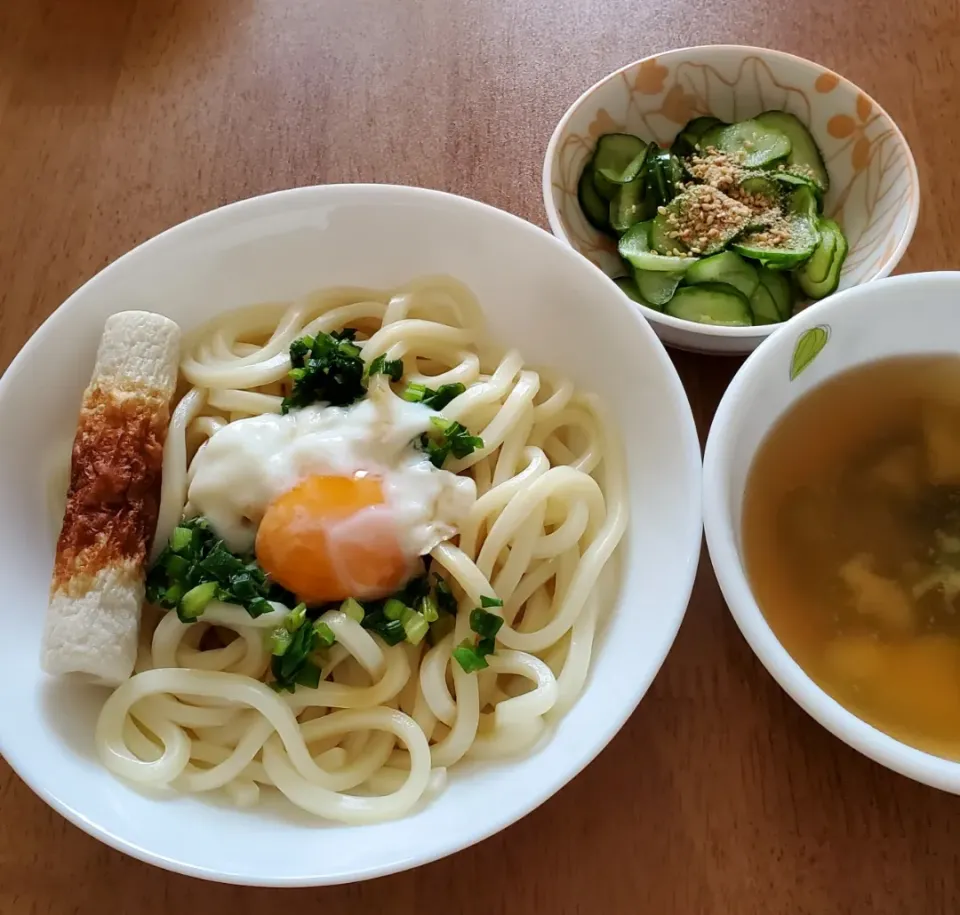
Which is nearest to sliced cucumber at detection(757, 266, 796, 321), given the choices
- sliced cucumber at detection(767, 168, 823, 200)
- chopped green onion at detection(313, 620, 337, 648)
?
sliced cucumber at detection(767, 168, 823, 200)

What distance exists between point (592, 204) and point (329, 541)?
0.96 m

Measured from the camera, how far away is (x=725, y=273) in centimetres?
175

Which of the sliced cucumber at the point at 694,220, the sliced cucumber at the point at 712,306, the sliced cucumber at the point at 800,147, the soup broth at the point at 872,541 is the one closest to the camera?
the soup broth at the point at 872,541

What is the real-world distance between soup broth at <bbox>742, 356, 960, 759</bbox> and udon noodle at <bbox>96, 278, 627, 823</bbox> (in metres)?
0.28

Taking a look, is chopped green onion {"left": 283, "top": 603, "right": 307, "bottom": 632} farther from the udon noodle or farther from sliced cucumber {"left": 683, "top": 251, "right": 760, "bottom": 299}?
sliced cucumber {"left": 683, "top": 251, "right": 760, "bottom": 299}

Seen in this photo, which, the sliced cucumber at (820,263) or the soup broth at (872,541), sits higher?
the sliced cucumber at (820,263)

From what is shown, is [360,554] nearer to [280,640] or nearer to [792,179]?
[280,640]

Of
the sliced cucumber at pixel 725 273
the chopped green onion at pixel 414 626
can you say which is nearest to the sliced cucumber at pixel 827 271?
the sliced cucumber at pixel 725 273

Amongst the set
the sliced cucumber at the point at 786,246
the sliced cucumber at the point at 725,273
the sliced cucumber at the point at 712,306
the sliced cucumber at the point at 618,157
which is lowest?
the sliced cucumber at the point at 712,306

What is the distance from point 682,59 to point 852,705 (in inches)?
54.4

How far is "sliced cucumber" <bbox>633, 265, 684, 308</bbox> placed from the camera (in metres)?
1.76

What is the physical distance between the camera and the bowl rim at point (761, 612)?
115 centimetres

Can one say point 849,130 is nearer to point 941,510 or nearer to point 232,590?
point 941,510

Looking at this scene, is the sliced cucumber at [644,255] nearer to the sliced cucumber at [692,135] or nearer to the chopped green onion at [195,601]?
the sliced cucumber at [692,135]
